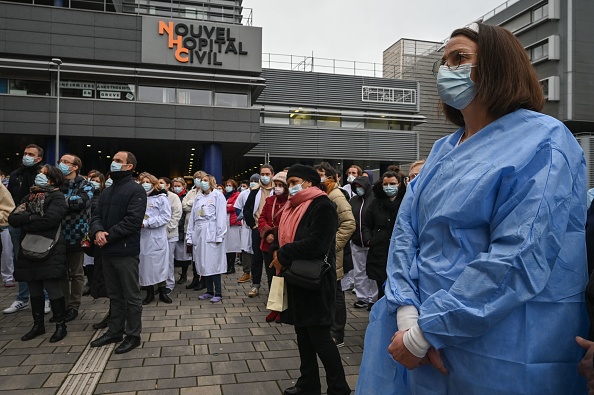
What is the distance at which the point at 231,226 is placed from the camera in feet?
31.7

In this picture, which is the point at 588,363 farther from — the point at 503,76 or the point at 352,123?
the point at 352,123

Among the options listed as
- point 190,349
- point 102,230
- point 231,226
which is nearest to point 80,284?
point 102,230

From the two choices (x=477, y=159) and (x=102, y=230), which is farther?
(x=102, y=230)

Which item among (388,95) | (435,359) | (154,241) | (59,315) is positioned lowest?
(59,315)

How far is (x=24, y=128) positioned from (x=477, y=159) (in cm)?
2617

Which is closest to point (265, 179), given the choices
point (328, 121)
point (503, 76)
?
point (503, 76)

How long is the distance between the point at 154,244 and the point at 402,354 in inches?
227

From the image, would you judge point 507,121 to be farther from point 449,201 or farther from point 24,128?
point 24,128

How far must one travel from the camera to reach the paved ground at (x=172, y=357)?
12.4 feet

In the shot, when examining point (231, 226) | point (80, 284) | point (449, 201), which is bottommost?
point (80, 284)

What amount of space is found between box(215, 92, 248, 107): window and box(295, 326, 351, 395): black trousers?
75.7 feet

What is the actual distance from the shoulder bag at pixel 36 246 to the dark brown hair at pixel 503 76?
5042mm

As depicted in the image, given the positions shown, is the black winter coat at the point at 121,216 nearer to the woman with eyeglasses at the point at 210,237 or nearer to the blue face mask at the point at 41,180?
the blue face mask at the point at 41,180

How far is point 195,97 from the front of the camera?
25.0 metres
